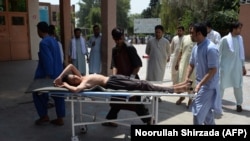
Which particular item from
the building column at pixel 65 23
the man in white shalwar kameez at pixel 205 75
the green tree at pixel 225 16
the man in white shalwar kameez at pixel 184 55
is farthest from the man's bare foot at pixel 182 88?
the green tree at pixel 225 16

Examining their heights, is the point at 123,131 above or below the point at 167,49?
below

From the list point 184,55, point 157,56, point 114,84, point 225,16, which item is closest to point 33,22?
point 157,56

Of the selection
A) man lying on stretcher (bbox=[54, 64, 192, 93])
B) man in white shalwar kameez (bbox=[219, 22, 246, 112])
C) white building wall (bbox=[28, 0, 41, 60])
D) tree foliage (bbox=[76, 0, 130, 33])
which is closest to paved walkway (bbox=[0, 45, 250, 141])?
man in white shalwar kameez (bbox=[219, 22, 246, 112])

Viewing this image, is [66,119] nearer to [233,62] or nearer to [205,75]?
[205,75]

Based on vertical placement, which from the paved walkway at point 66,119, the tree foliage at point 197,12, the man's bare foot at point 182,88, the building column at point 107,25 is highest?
the tree foliage at point 197,12

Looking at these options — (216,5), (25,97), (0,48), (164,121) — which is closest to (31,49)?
(0,48)

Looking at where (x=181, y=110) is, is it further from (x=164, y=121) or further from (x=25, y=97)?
(x=25, y=97)

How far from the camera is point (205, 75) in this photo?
3850 mm

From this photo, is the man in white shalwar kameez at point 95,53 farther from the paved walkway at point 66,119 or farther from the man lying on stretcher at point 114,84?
the man lying on stretcher at point 114,84

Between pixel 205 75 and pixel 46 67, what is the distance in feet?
8.20

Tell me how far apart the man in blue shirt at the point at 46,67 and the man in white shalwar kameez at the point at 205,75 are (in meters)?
2.28

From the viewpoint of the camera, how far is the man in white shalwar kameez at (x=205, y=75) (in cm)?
378

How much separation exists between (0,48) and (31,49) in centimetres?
160

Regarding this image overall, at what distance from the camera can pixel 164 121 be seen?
5.28m
